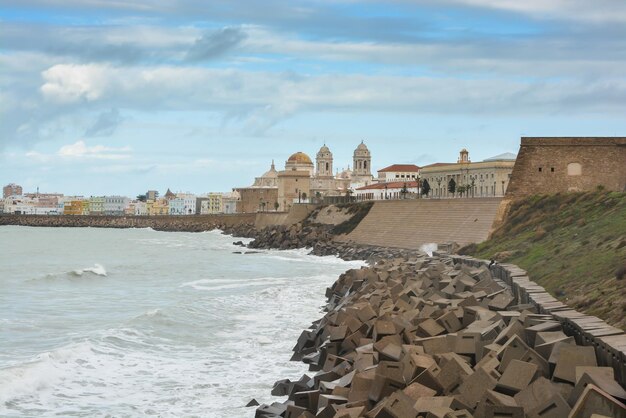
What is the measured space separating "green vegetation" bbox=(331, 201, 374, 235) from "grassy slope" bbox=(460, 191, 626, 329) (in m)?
27.4

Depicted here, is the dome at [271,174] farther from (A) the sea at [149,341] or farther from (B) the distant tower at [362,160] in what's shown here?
(A) the sea at [149,341]

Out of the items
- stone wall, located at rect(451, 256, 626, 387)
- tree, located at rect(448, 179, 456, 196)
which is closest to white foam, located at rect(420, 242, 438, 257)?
tree, located at rect(448, 179, 456, 196)

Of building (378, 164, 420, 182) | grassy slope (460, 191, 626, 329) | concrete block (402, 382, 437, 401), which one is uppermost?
building (378, 164, 420, 182)

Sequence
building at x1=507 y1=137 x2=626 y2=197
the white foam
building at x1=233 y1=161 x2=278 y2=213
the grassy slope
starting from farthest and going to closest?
1. building at x1=233 y1=161 x2=278 y2=213
2. the white foam
3. building at x1=507 y1=137 x2=626 y2=197
4. the grassy slope

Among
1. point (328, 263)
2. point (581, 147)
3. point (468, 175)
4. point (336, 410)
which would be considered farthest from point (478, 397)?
point (468, 175)

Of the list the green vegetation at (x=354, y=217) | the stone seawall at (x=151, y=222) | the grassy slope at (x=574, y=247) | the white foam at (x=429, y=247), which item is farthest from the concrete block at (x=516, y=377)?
the stone seawall at (x=151, y=222)

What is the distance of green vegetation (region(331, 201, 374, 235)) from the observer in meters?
64.2

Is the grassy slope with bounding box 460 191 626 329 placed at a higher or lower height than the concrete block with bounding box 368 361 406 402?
higher

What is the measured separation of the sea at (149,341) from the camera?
1266cm

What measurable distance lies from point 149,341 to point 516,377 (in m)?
10.6

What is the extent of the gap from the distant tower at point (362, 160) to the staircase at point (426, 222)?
6354 cm

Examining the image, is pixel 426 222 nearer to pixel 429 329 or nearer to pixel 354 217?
pixel 354 217

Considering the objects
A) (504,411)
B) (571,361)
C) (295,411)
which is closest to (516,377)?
(571,361)

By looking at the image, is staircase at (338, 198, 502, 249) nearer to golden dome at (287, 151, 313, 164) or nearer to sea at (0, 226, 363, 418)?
sea at (0, 226, 363, 418)
